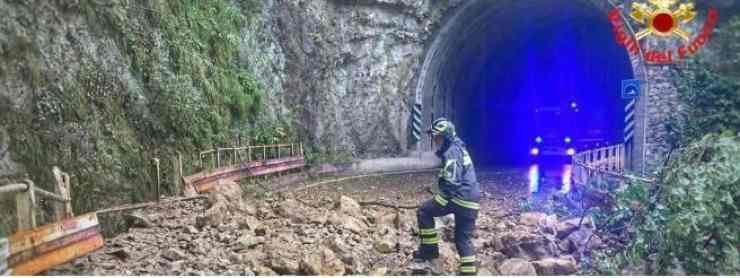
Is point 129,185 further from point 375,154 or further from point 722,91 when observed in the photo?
point 722,91

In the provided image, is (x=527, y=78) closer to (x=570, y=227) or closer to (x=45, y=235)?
(x=570, y=227)

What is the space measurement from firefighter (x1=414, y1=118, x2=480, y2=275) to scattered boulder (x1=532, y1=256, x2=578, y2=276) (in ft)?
2.47

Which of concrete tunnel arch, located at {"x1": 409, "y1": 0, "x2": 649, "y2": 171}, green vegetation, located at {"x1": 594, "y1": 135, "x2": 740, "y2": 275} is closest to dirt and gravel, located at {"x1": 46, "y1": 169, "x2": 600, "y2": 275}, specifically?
green vegetation, located at {"x1": 594, "y1": 135, "x2": 740, "y2": 275}

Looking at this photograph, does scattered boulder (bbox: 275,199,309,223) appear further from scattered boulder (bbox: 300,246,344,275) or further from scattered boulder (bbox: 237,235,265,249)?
scattered boulder (bbox: 300,246,344,275)

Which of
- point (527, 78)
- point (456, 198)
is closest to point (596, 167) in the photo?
point (456, 198)

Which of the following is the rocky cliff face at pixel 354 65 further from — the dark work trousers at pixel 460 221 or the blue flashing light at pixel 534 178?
the dark work trousers at pixel 460 221

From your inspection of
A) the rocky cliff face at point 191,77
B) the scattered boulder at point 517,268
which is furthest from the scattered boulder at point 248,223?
the scattered boulder at point 517,268

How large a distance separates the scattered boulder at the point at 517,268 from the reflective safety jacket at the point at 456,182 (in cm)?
84

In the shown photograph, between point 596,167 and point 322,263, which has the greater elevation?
point 596,167

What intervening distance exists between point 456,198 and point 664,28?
10656 millimetres

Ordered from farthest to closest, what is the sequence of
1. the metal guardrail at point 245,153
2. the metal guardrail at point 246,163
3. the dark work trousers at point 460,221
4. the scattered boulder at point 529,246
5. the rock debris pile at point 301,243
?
the metal guardrail at point 245,153 → the metal guardrail at point 246,163 → the scattered boulder at point 529,246 → the dark work trousers at point 460,221 → the rock debris pile at point 301,243

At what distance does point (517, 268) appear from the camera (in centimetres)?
573

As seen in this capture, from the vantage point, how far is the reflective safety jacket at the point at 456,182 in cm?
545

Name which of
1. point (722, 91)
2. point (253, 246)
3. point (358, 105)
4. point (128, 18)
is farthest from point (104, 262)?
point (722, 91)
